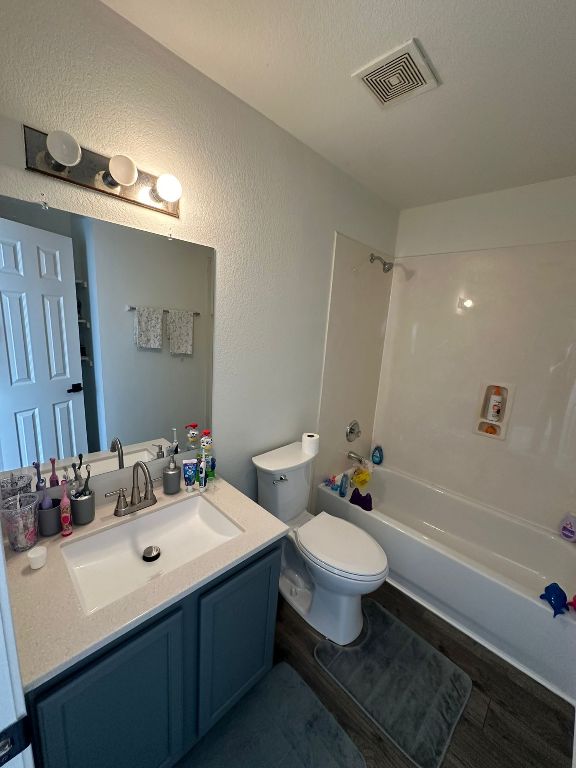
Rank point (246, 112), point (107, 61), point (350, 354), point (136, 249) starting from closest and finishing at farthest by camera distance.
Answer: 1. point (107, 61)
2. point (136, 249)
3. point (246, 112)
4. point (350, 354)

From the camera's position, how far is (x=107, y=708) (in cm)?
82

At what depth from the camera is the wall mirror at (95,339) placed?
997 mm

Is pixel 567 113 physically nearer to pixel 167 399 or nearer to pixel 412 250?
pixel 412 250

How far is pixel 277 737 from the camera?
120 centimetres

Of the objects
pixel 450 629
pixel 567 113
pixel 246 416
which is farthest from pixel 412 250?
pixel 450 629

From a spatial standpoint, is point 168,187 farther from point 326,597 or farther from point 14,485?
point 326,597

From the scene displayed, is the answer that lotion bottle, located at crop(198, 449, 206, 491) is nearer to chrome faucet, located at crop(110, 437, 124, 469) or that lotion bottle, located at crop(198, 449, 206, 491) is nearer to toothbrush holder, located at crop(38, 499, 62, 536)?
chrome faucet, located at crop(110, 437, 124, 469)

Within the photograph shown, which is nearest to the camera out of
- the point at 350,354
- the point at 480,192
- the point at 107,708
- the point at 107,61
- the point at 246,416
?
the point at 107,708

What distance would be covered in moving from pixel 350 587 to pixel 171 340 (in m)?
1.40

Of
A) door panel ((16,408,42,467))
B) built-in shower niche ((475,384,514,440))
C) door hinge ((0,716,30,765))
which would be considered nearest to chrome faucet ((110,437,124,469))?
door panel ((16,408,42,467))

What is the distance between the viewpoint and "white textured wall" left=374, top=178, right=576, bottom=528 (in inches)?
72.9

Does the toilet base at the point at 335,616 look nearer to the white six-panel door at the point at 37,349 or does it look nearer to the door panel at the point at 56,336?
the white six-panel door at the point at 37,349

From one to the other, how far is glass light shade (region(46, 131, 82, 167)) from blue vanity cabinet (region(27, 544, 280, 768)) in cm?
137

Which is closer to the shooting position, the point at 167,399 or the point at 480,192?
the point at 167,399
